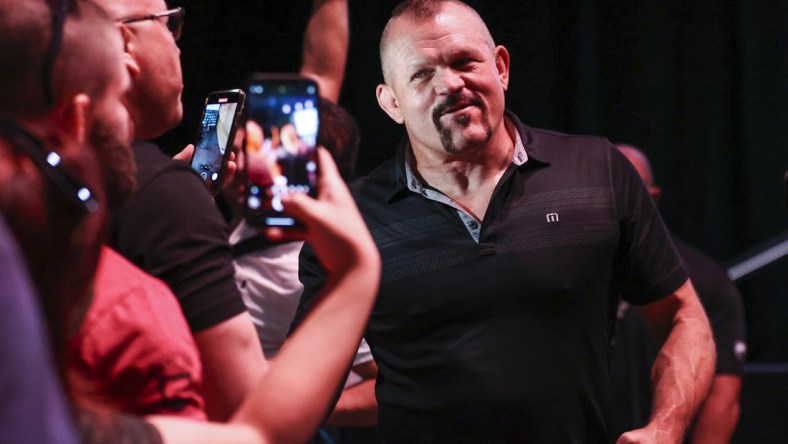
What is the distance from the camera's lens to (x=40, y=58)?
0.81 m

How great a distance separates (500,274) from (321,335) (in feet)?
3.00

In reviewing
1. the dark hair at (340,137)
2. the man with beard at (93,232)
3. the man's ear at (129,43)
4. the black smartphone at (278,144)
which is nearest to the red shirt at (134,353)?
the man with beard at (93,232)

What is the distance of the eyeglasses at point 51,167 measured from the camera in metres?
0.72

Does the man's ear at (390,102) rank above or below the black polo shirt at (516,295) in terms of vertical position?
above

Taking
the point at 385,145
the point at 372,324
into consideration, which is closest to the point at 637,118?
the point at 385,145

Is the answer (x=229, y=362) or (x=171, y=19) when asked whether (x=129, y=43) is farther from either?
(x=229, y=362)

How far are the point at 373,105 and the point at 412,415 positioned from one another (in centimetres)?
315

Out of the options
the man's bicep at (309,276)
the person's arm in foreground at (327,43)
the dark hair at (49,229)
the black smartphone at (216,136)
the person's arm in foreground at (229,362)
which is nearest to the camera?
the dark hair at (49,229)

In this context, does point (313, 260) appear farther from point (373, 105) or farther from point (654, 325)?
point (373, 105)

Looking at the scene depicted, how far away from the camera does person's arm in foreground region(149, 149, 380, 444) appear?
2.87 feet

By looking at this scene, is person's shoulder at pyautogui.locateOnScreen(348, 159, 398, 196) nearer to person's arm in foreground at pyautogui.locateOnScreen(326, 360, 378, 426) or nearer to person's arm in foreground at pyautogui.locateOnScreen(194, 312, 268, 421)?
person's arm in foreground at pyautogui.locateOnScreen(326, 360, 378, 426)

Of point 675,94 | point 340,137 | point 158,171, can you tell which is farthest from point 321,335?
point 675,94

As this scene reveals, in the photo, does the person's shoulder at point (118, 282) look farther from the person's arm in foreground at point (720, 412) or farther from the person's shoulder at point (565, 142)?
the person's arm in foreground at point (720, 412)

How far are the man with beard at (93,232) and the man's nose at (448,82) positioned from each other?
1.09 m
